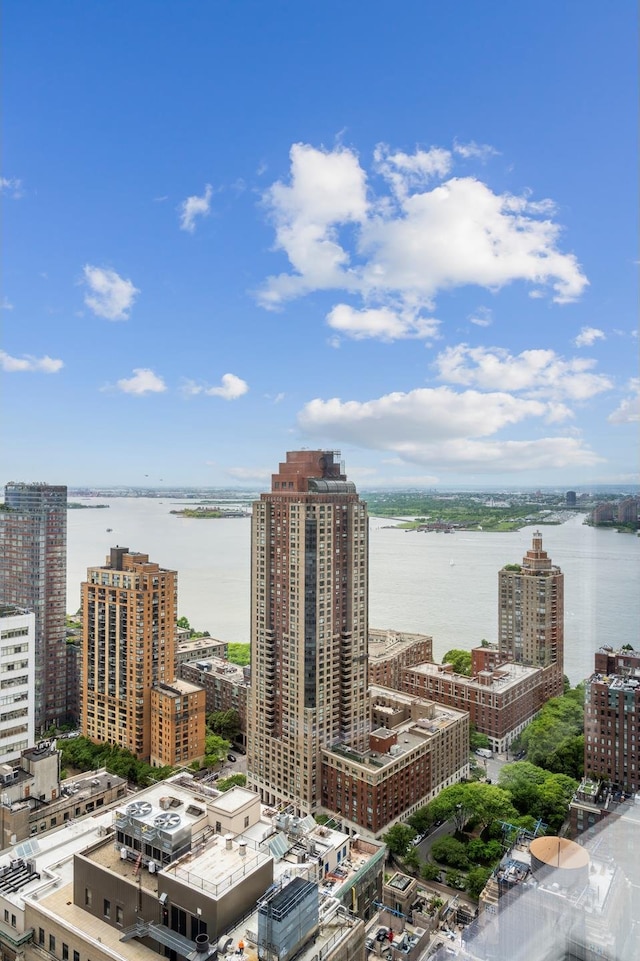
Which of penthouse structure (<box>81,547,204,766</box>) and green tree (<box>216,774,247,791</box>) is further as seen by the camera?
penthouse structure (<box>81,547,204,766</box>)

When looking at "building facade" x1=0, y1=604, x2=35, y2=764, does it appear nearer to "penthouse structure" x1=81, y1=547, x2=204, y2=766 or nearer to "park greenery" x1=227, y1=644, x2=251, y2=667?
"penthouse structure" x1=81, y1=547, x2=204, y2=766

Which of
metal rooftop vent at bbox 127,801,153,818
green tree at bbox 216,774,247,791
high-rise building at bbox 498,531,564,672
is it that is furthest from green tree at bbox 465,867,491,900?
high-rise building at bbox 498,531,564,672

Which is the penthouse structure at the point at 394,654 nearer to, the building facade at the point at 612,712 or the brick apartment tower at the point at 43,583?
the building facade at the point at 612,712

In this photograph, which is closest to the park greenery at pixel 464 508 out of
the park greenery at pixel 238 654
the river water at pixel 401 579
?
the river water at pixel 401 579

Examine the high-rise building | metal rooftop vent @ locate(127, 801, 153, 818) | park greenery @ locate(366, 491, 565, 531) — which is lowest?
the high-rise building

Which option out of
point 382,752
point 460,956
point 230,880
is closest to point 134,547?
point 382,752

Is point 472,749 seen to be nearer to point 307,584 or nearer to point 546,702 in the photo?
point 546,702
